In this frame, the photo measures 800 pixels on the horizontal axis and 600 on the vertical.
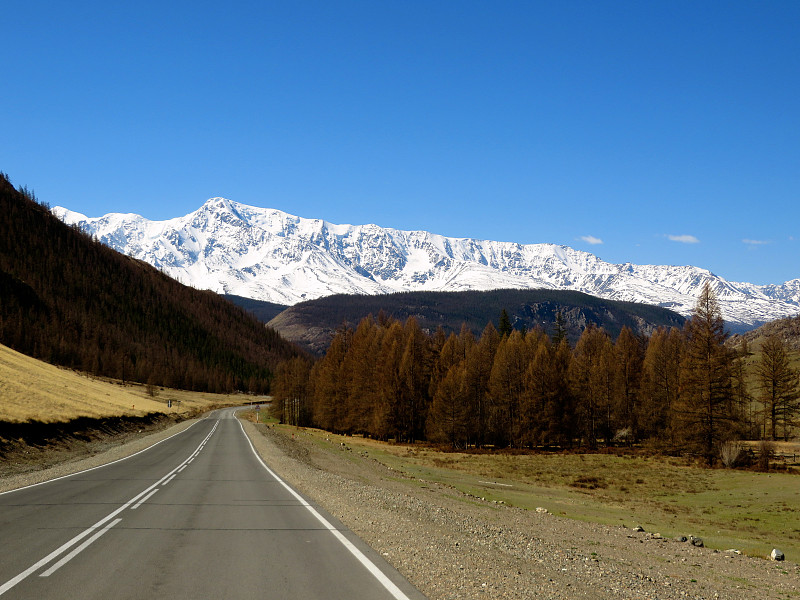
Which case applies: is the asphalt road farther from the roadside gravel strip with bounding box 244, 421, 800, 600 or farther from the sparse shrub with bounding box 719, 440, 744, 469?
the sparse shrub with bounding box 719, 440, 744, 469

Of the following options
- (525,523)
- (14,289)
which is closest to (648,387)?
(525,523)

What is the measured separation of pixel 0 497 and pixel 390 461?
104 feet

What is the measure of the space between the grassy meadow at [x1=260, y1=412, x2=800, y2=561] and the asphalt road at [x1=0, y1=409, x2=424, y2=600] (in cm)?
1197

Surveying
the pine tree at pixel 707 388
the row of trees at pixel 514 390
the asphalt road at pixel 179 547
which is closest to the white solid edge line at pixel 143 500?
the asphalt road at pixel 179 547

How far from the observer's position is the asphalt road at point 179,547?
28.0ft

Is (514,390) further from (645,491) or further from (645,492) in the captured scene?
(645,492)

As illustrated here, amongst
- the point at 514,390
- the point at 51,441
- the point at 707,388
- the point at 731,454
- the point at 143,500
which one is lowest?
the point at 51,441

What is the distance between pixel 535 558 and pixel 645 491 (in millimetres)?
31438

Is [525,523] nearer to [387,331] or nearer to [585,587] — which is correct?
[585,587]

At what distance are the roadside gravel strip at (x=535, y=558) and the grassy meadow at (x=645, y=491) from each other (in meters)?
4.08

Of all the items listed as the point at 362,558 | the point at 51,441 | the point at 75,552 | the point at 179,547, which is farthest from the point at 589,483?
the point at 75,552

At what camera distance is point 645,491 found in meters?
39.0

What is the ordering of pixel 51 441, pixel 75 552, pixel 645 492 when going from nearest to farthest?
1. pixel 75 552
2. pixel 645 492
3. pixel 51 441

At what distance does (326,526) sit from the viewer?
14.1m
